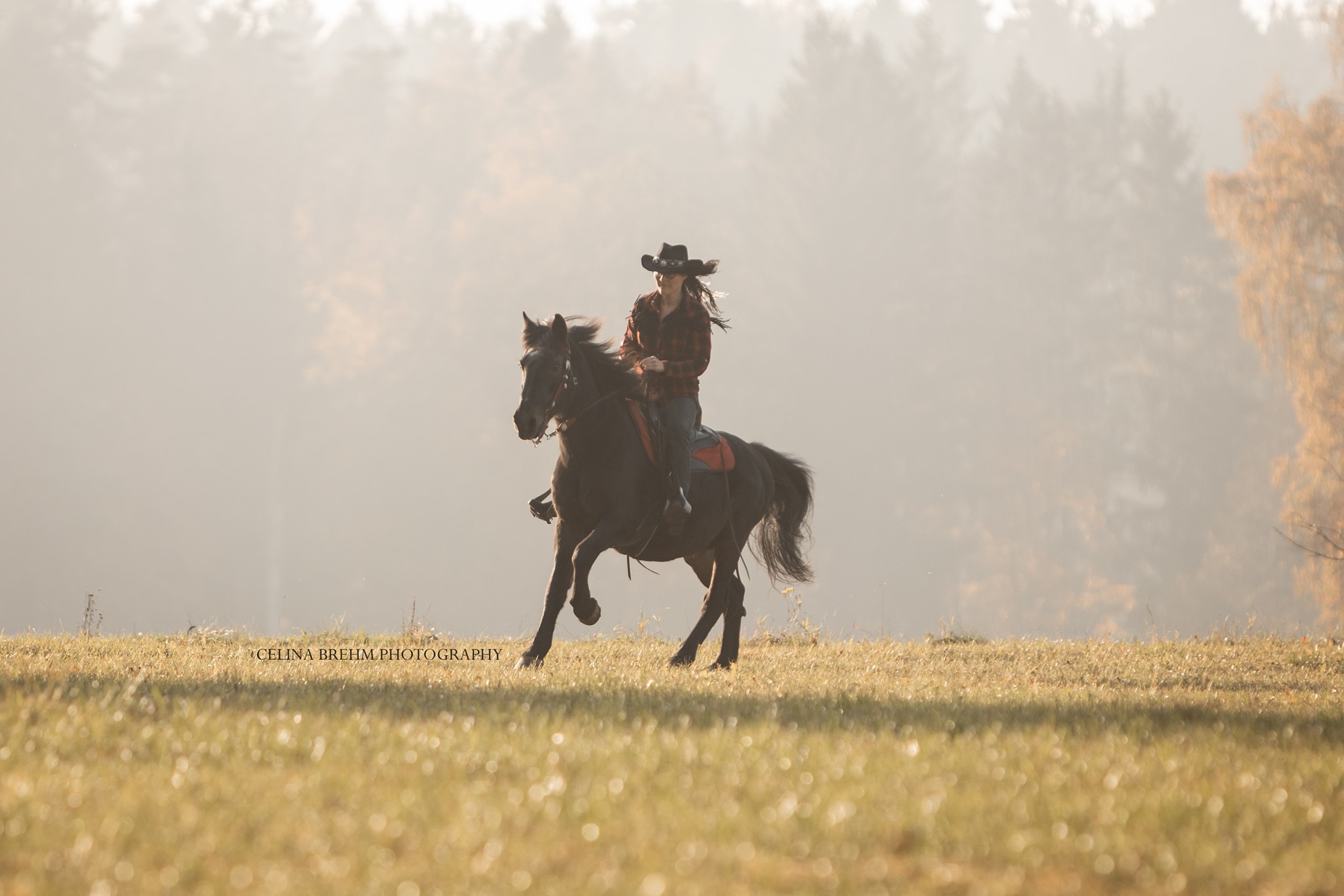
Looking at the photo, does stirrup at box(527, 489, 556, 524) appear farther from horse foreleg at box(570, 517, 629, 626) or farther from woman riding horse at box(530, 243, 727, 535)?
horse foreleg at box(570, 517, 629, 626)

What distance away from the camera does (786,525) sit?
13602 mm

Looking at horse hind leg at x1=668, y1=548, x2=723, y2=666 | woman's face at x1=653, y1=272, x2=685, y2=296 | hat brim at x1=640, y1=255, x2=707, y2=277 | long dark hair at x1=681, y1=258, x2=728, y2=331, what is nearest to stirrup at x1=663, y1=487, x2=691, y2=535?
horse hind leg at x1=668, y1=548, x2=723, y2=666

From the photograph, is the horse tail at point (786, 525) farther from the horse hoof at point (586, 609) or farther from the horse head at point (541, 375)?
the horse head at point (541, 375)

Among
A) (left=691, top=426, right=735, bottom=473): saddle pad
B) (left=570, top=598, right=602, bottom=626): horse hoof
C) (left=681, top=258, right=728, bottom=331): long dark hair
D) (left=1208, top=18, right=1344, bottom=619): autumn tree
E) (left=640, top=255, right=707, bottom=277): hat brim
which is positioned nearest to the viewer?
(left=570, top=598, right=602, bottom=626): horse hoof

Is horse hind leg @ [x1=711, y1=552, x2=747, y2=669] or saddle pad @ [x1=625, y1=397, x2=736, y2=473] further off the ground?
saddle pad @ [x1=625, y1=397, x2=736, y2=473]

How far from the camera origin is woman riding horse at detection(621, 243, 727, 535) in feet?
36.4

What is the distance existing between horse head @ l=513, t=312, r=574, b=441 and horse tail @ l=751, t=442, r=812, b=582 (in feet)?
11.1

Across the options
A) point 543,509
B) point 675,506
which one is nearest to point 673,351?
point 675,506

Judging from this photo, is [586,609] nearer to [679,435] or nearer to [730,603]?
[679,435]

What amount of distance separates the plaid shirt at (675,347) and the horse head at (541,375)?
0.78 m

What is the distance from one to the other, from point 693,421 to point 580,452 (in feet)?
3.91

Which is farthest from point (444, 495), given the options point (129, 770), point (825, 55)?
point (129, 770)

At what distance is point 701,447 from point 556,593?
6.53 ft

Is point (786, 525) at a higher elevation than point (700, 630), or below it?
higher
